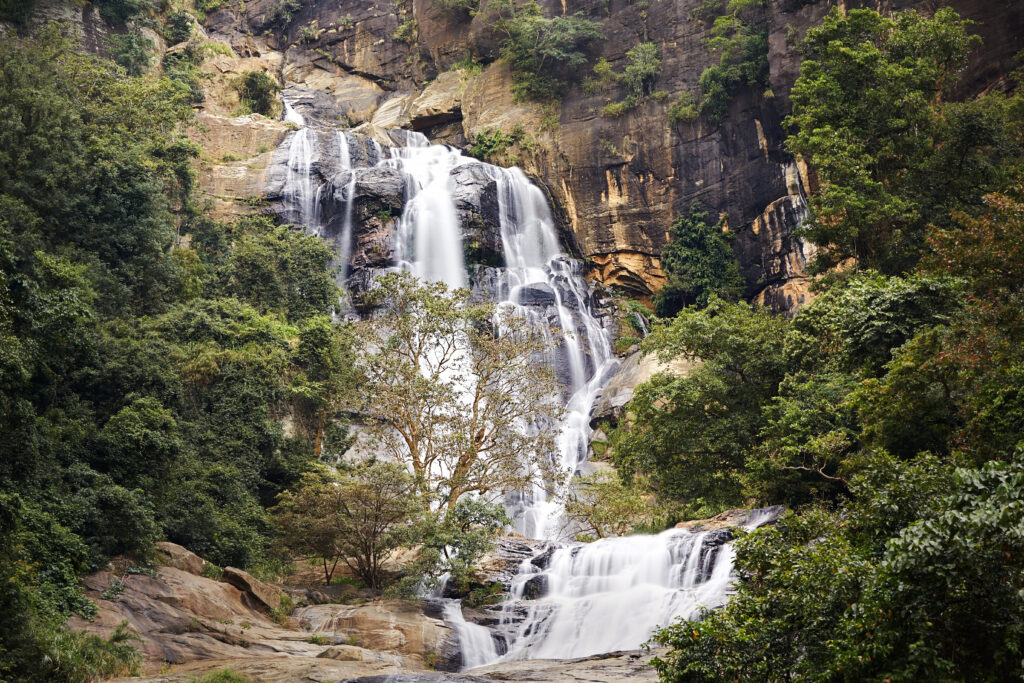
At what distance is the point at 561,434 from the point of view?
33.6 metres

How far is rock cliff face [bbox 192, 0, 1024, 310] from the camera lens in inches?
1506

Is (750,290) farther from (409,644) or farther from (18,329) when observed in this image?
(18,329)

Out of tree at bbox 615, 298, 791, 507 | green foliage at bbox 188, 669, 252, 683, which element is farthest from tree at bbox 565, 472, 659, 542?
green foliage at bbox 188, 669, 252, 683

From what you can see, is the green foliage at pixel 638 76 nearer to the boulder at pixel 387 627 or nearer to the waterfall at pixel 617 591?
the waterfall at pixel 617 591

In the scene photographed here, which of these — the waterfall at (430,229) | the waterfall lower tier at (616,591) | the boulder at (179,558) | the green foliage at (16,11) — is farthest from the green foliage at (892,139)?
the green foliage at (16,11)

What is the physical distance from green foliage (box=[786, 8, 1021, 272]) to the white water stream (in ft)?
31.9

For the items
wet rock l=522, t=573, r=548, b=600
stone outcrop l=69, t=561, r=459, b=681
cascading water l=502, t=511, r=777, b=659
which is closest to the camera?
stone outcrop l=69, t=561, r=459, b=681

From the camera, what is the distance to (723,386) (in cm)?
2283

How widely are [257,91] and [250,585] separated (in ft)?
116

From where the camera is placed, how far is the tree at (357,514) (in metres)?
20.4

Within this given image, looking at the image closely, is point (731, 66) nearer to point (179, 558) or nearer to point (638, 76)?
point (638, 76)

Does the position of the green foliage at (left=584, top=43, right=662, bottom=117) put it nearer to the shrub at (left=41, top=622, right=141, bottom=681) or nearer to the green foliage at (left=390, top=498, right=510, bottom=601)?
the green foliage at (left=390, top=498, right=510, bottom=601)

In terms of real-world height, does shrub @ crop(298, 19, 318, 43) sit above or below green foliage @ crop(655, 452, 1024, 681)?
above

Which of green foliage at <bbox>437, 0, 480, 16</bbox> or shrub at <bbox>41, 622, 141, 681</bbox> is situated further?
green foliage at <bbox>437, 0, 480, 16</bbox>
